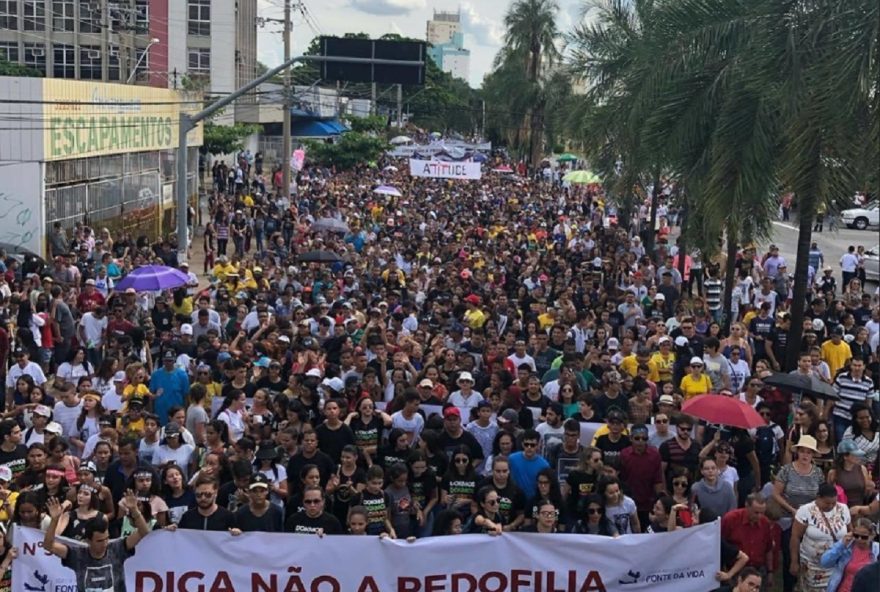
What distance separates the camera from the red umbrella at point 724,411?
1074 centimetres

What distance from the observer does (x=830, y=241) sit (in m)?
43.7

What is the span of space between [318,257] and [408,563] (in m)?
14.7

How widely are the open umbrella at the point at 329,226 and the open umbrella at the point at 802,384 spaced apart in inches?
763

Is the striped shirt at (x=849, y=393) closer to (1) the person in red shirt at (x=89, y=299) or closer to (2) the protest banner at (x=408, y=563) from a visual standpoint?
(2) the protest banner at (x=408, y=563)

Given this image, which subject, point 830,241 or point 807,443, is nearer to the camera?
point 807,443

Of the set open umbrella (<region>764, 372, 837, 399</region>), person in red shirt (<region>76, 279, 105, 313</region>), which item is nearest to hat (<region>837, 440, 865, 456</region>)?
open umbrella (<region>764, 372, 837, 399</region>)

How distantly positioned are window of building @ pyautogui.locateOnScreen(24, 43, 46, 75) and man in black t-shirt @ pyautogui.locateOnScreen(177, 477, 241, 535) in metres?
65.2

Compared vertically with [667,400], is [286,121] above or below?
above

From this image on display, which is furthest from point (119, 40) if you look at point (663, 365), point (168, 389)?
point (663, 365)

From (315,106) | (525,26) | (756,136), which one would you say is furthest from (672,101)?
(315,106)

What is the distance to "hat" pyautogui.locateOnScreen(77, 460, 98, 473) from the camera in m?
9.27

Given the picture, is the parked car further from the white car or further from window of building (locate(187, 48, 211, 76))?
window of building (locate(187, 48, 211, 76))

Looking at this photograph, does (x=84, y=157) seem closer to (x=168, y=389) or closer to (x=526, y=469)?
(x=168, y=389)

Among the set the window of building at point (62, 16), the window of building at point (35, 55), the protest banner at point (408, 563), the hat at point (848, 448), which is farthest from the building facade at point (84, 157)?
the window of building at point (35, 55)
